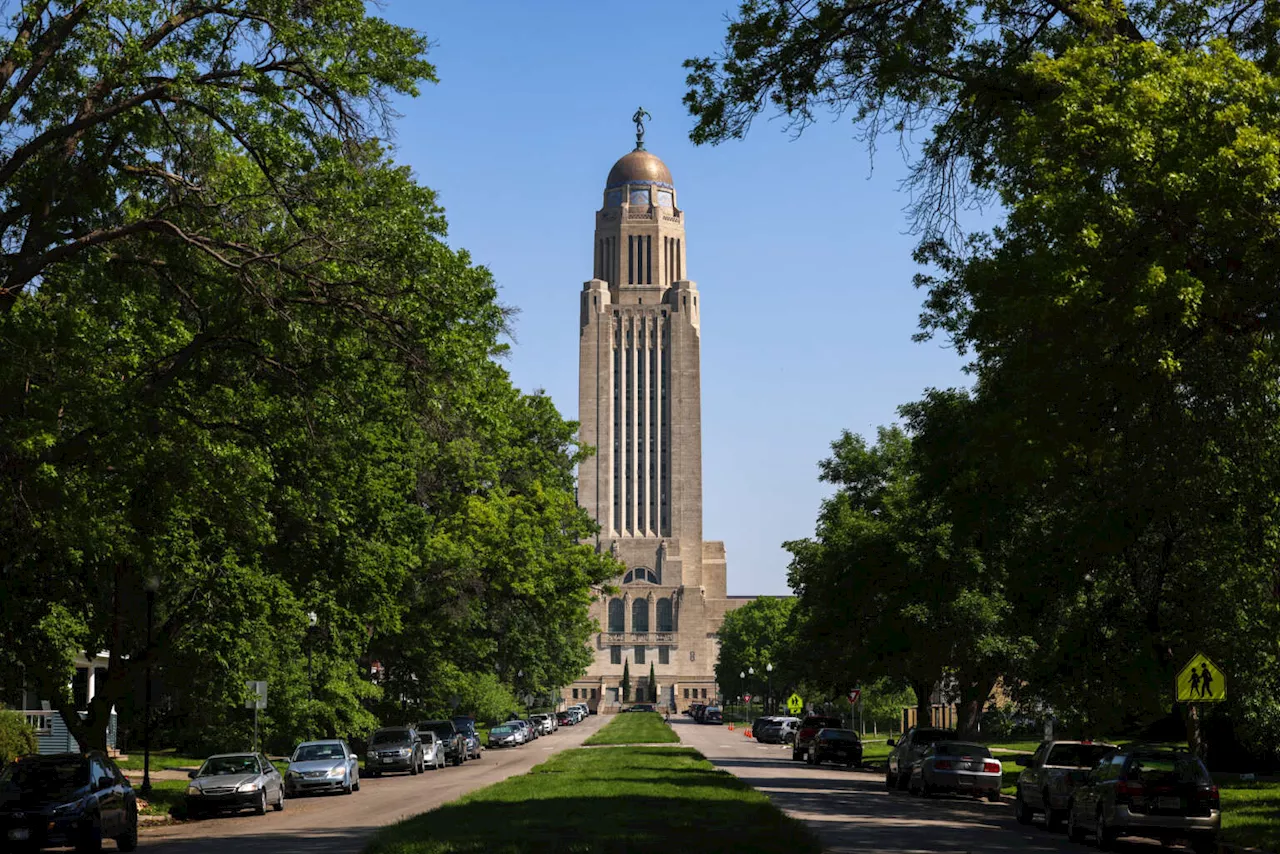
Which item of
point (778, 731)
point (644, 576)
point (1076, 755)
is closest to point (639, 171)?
point (644, 576)

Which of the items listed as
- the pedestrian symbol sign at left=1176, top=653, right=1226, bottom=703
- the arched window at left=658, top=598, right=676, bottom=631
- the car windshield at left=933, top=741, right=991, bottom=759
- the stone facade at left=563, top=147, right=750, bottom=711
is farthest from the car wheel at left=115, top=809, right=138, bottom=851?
the arched window at left=658, top=598, right=676, bottom=631

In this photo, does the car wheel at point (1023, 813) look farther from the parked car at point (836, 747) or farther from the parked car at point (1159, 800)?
the parked car at point (836, 747)

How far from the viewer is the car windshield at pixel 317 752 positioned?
127 ft

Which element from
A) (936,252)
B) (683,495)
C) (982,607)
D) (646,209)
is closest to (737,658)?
(683,495)

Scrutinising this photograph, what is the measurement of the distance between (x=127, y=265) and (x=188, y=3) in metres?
3.80

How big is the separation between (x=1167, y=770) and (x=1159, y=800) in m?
0.50

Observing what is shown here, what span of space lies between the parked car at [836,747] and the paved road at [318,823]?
14239 millimetres

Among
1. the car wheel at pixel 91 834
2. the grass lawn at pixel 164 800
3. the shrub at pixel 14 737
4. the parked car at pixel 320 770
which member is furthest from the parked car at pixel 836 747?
the car wheel at pixel 91 834

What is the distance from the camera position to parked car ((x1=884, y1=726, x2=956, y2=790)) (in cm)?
3872

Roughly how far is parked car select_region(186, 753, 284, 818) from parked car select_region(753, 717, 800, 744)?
2013 inches

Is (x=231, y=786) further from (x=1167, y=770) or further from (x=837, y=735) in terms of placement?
(x=837, y=735)

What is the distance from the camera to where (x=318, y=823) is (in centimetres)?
2775

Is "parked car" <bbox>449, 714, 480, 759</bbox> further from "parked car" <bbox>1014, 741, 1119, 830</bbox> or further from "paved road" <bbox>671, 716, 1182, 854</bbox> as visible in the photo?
"parked car" <bbox>1014, 741, 1119, 830</bbox>

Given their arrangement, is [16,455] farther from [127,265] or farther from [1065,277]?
[1065,277]
